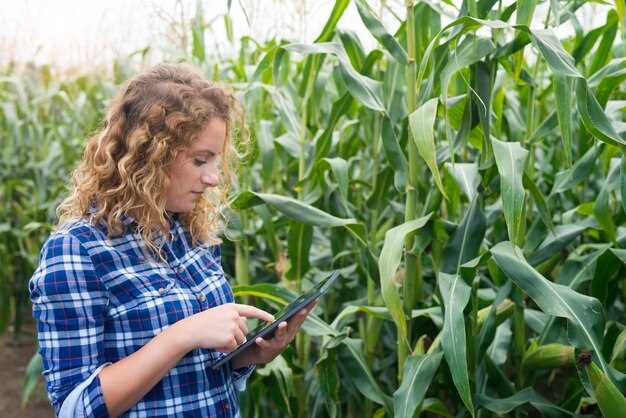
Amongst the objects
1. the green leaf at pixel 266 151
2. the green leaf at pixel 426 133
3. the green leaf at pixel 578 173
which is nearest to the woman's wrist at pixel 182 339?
the green leaf at pixel 426 133

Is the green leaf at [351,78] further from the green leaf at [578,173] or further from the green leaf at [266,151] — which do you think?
the green leaf at [266,151]

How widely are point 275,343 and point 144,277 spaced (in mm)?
309

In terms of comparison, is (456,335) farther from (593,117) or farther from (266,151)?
(266,151)

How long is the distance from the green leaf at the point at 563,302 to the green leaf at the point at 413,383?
33cm

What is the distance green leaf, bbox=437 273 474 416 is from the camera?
4.97ft

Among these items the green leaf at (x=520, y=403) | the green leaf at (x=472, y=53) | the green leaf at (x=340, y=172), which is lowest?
the green leaf at (x=520, y=403)

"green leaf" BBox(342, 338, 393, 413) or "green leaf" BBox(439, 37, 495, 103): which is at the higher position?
"green leaf" BBox(439, 37, 495, 103)

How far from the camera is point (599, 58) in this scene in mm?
2158

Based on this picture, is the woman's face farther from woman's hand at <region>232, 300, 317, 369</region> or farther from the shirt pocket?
woman's hand at <region>232, 300, 317, 369</region>

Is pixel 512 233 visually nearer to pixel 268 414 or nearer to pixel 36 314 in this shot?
pixel 36 314

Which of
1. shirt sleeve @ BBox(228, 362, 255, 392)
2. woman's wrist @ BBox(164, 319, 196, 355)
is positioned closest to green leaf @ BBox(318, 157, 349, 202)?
shirt sleeve @ BBox(228, 362, 255, 392)

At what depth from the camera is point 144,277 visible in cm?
135

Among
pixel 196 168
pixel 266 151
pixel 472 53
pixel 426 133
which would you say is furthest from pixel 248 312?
pixel 266 151

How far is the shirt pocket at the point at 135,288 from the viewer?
1313mm
